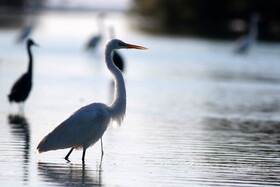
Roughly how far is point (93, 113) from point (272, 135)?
3.63 m

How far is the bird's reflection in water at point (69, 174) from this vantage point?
717 centimetres

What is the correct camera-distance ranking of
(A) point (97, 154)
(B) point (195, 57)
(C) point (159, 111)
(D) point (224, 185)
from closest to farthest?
(D) point (224, 185), (A) point (97, 154), (C) point (159, 111), (B) point (195, 57)

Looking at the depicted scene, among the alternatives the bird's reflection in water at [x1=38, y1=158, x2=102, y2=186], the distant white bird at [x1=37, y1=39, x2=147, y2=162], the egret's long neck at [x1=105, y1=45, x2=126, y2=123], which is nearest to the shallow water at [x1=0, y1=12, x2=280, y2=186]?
the bird's reflection in water at [x1=38, y1=158, x2=102, y2=186]

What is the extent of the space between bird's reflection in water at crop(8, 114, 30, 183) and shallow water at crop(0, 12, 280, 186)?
0.5 inches

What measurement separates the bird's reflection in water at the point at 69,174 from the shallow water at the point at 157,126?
10 millimetres

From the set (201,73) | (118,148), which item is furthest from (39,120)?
(201,73)

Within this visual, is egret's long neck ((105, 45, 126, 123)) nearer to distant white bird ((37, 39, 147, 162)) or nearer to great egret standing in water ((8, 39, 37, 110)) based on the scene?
distant white bird ((37, 39, 147, 162))

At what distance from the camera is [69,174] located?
24.6 ft

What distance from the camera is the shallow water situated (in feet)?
24.9

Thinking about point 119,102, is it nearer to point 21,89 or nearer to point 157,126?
point 157,126

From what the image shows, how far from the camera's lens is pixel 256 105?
1443 cm

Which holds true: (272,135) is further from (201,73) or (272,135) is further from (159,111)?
(201,73)

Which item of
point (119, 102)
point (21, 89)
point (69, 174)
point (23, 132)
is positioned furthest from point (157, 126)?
point (69, 174)

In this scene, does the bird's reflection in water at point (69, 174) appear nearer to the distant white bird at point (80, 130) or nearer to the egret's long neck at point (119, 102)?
the distant white bird at point (80, 130)
